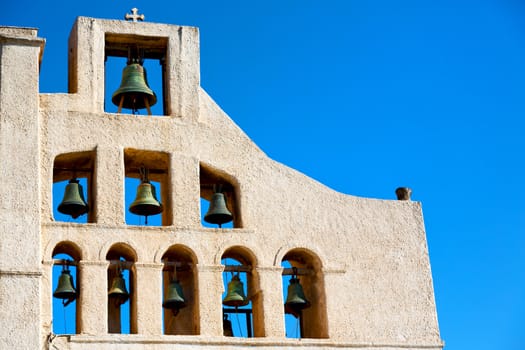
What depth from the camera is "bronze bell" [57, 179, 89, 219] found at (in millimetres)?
23859

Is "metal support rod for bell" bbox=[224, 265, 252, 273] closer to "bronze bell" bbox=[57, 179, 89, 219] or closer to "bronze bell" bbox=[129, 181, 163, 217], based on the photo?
"bronze bell" bbox=[129, 181, 163, 217]

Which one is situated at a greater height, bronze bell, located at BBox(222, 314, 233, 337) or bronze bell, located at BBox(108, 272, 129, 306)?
bronze bell, located at BBox(108, 272, 129, 306)

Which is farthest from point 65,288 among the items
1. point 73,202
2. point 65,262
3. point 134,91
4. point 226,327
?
point 134,91

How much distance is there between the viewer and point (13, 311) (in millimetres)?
21938

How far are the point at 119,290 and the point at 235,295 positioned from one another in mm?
1814

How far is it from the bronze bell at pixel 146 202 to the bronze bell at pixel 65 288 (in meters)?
1.60

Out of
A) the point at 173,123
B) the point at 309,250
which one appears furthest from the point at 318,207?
the point at 173,123

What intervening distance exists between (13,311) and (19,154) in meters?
2.56

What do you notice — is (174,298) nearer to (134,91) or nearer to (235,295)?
(235,295)

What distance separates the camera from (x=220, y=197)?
24391 mm

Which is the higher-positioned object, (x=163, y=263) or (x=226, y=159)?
(x=226, y=159)

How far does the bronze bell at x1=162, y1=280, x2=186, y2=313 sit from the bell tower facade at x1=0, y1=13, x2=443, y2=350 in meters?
0.02

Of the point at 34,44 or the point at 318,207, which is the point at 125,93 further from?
the point at 318,207

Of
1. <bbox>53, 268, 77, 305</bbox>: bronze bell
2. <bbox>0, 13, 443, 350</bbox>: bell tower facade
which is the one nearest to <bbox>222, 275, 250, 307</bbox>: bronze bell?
<bbox>0, 13, 443, 350</bbox>: bell tower facade
